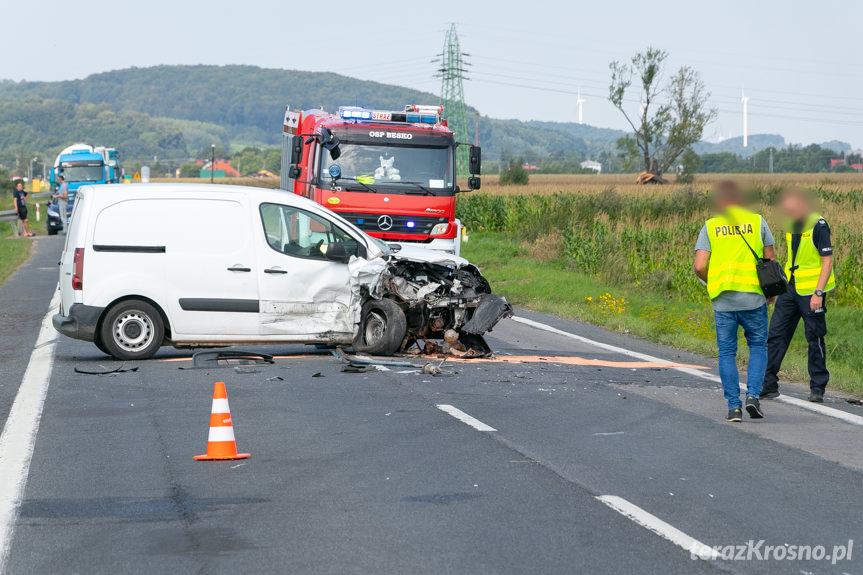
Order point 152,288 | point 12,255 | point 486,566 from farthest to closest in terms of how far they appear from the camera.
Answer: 1. point 12,255
2. point 152,288
3. point 486,566

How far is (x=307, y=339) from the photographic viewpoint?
12.3 meters

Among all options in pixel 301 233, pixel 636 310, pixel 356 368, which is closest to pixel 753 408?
pixel 356 368

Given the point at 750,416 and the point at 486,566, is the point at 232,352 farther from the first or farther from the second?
the point at 486,566

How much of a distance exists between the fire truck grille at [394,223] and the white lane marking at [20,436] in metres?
6.76

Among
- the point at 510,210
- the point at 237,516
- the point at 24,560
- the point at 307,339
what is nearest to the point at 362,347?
the point at 307,339

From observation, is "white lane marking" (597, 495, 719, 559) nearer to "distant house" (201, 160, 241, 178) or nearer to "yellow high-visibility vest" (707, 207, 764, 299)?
"yellow high-visibility vest" (707, 207, 764, 299)

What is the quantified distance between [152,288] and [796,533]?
8.02 metres

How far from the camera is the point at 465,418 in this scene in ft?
29.4

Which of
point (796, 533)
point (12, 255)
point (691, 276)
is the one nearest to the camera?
point (796, 533)

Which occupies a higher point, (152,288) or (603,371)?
(152,288)

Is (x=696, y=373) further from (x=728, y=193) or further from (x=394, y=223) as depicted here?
(x=394, y=223)
